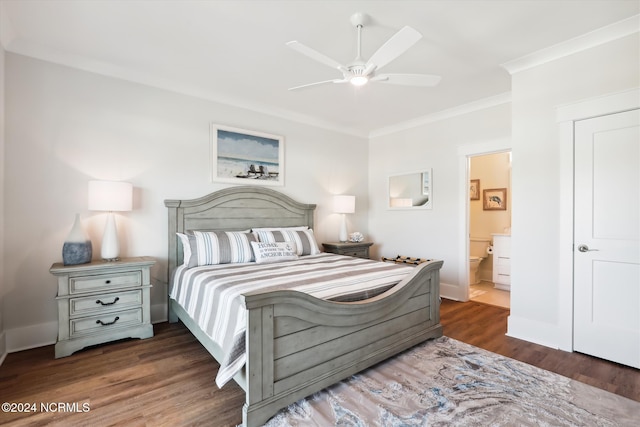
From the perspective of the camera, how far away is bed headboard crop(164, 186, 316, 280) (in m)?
3.22

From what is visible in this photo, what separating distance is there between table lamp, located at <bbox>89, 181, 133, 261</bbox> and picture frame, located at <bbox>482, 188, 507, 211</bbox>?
541cm

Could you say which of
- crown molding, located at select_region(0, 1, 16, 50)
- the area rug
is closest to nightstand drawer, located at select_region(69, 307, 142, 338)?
the area rug

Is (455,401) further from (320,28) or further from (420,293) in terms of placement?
(320,28)

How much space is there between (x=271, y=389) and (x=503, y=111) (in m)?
3.83

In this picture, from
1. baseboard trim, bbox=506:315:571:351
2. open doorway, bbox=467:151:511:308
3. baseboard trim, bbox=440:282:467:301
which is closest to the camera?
baseboard trim, bbox=506:315:571:351

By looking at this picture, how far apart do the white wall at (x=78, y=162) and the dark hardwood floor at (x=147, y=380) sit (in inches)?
22.5

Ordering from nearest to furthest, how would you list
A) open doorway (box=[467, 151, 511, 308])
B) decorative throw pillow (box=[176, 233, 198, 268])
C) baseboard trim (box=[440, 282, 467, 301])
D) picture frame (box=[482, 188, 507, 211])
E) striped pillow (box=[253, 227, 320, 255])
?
1. decorative throw pillow (box=[176, 233, 198, 268])
2. striped pillow (box=[253, 227, 320, 255])
3. baseboard trim (box=[440, 282, 467, 301])
4. open doorway (box=[467, 151, 511, 308])
5. picture frame (box=[482, 188, 507, 211])

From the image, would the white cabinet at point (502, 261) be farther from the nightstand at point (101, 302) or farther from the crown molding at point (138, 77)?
the nightstand at point (101, 302)

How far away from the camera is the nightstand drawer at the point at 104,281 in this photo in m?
2.43

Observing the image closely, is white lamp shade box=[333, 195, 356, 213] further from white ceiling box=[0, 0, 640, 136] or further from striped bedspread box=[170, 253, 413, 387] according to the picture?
white ceiling box=[0, 0, 640, 136]

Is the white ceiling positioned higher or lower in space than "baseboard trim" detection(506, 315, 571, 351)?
higher

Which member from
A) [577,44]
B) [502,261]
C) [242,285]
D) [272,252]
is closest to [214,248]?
[272,252]

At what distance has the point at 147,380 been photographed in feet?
6.73

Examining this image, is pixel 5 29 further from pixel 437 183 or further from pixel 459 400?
pixel 437 183
